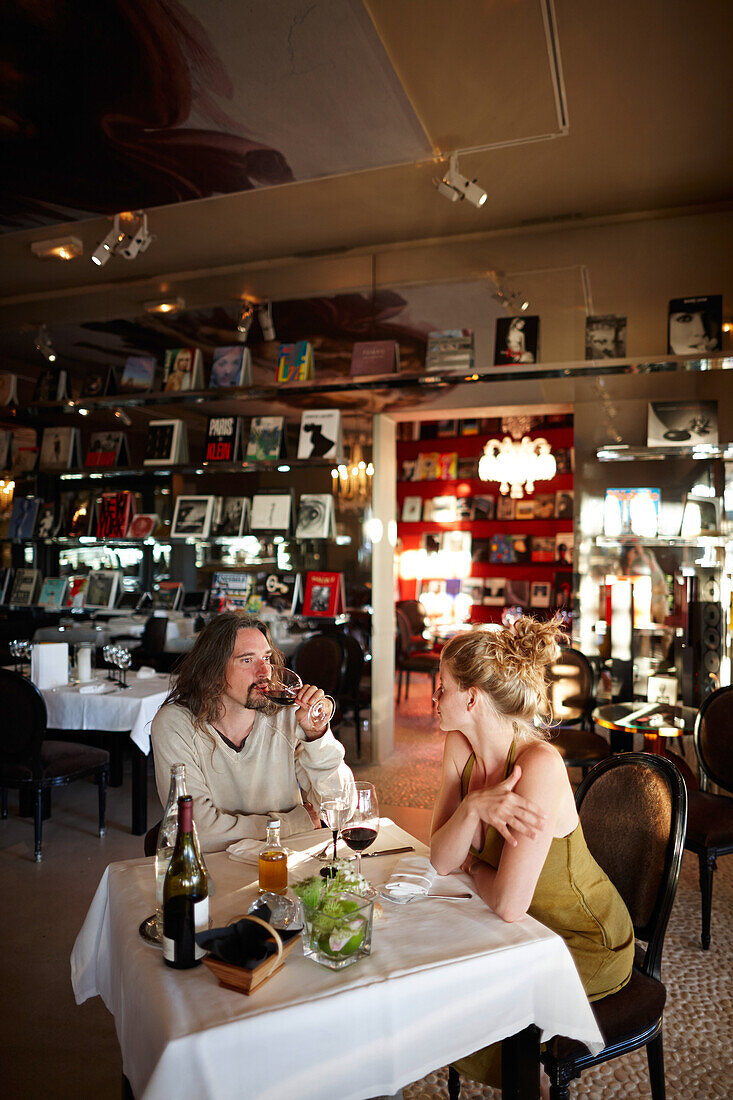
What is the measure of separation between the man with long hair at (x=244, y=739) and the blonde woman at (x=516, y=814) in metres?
0.46

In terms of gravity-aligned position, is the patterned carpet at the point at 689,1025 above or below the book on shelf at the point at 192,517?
below

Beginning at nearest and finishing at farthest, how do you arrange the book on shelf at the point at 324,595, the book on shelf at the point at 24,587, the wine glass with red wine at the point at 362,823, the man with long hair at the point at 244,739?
the wine glass with red wine at the point at 362,823
the man with long hair at the point at 244,739
the book on shelf at the point at 324,595
the book on shelf at the point at 24,587

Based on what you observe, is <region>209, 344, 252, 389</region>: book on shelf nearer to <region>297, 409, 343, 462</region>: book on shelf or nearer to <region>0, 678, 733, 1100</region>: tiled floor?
<region>297, 409, 343, 462</region>: book on shelf

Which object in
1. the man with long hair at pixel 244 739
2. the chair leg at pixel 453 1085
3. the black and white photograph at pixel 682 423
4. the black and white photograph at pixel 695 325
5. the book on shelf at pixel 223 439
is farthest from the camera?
the book on shelf at pixel 223 439

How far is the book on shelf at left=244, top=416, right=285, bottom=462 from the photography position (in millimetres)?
5988

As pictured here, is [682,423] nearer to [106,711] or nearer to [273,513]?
[273,513]

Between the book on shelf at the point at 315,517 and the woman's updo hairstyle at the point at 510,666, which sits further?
the book on shelf at the point at 315,517

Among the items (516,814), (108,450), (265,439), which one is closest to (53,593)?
(108,450)

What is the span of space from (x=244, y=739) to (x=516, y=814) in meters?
1.02

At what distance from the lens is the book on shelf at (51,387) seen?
21.7 feet

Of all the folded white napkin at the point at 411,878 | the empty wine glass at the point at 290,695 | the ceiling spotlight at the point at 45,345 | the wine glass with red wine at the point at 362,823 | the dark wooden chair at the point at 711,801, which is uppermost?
the ceiling spotlight at the point at 45,345

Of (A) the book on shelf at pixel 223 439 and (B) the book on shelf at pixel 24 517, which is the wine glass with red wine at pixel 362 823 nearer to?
(A) the book on shelf at pixel 223 439

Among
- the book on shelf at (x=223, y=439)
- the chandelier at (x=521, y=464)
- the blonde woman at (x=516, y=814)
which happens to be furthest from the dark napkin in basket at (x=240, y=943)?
the chandelier at (x=521, y=464)

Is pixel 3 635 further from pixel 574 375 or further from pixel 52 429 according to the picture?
pixel 574 375
